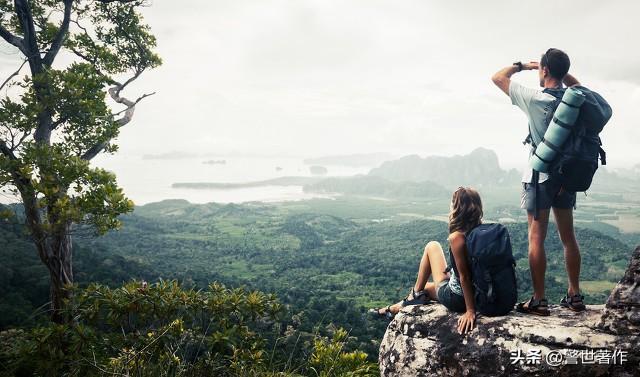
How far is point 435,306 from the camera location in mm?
4211

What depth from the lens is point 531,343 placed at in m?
3.36

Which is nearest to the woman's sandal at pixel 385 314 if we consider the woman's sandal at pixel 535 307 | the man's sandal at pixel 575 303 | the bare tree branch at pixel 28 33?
the woman's sandal at pixel 535 307

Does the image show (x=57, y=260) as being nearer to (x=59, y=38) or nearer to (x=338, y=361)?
(x=59, y=38)

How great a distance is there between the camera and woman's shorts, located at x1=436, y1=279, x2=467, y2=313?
379 cm

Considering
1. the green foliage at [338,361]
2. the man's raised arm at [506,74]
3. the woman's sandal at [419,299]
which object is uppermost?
the man's raised arm at [506,74]

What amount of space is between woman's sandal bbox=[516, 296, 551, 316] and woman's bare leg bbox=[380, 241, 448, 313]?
80cm

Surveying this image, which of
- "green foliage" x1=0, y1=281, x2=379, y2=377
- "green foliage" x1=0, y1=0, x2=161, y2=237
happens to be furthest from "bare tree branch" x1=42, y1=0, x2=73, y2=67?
"green foliage" x1=0, y1=281, x2=379, y2=377

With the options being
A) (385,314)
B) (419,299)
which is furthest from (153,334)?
(419,299)

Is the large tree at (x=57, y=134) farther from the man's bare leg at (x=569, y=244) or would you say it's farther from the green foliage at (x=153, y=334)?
the man's bare leg at (x=569, y=244)

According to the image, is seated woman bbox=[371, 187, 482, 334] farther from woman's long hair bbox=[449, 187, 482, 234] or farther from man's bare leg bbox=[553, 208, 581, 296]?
man's bare leg bbox=[553, 208, 581, 296]

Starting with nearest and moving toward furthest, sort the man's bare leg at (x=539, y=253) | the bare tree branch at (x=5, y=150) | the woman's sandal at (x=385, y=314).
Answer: the man's bare leg at (x=539, y=253)
the woman's sandal at (x=385, y=314)
the bare tree branch at (x=5, y=150)

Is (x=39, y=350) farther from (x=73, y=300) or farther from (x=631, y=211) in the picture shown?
(x=631, y=211)

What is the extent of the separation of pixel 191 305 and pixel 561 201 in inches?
171

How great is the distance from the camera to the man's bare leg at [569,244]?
3.88 meters
